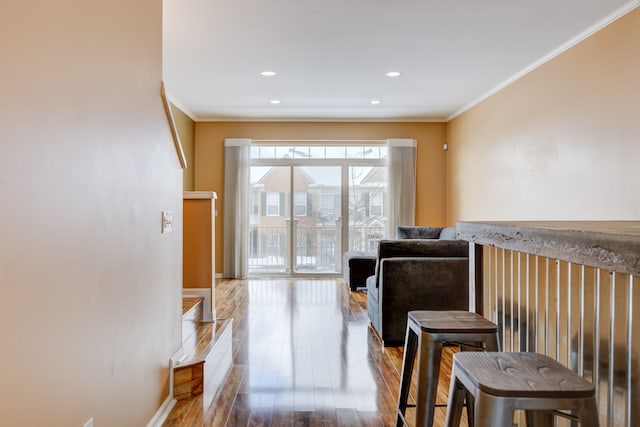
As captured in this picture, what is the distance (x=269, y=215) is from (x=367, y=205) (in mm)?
1655

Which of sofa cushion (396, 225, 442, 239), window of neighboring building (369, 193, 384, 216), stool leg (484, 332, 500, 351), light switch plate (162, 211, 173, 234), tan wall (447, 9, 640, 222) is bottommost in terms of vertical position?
stool leg (484, 332, 500, 351)

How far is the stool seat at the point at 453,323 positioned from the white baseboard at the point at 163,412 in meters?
1.41

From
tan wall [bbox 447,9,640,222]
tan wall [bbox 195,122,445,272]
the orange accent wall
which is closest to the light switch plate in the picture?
the orange accent wall

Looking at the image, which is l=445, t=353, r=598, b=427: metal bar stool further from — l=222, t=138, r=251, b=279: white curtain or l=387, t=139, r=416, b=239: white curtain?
l=222, t=138, r=251, b=279: white curtain

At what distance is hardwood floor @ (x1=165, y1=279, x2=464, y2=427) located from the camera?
2176 millimetres

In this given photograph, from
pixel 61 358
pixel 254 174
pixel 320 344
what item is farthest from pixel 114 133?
pixel 254 174

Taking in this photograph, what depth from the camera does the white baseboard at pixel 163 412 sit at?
2.00 metres

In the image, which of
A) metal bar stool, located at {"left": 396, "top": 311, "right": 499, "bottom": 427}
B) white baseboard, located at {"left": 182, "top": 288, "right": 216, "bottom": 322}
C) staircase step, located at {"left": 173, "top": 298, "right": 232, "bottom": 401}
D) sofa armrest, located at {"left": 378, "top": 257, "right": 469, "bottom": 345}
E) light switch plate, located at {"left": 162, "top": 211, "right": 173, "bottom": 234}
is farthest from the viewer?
white baseboard, located at {"left": 182, "top": 288, "right": 216, "bottom": 322}

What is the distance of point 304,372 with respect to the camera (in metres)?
2.75

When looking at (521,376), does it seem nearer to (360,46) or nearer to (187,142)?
(360,46)

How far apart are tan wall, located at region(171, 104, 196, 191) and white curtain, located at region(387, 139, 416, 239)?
10.5 ft

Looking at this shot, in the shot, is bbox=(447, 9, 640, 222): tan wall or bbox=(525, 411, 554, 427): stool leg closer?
bbox=(525, 411, 554, 427): stool leg

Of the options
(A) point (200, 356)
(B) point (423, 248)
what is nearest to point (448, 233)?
(B) point (423, 248)

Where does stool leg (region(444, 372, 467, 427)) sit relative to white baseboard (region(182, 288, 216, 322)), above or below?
above
